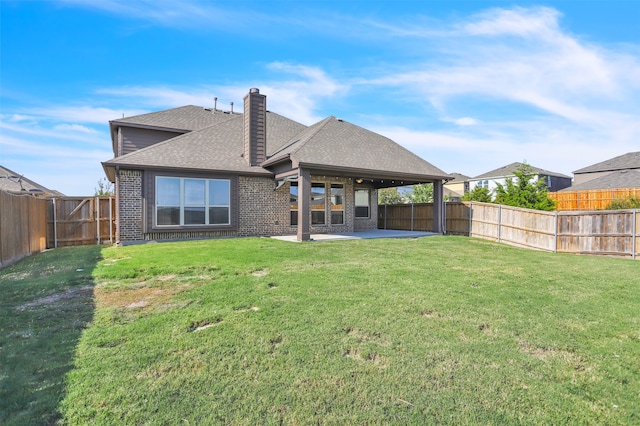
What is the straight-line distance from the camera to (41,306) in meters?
4.72

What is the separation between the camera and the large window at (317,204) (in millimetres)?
15234

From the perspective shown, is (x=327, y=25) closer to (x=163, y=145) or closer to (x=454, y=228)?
(x=163, y=145)

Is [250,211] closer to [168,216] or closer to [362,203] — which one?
[168,216]

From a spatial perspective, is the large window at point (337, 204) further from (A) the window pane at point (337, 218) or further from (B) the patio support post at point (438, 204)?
(B) the patio support post at point (438, 204)

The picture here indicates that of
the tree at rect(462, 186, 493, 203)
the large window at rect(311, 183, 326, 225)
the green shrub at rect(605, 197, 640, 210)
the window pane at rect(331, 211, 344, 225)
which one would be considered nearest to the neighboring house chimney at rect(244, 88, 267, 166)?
the large window at rect(311, 183, 326, 225)

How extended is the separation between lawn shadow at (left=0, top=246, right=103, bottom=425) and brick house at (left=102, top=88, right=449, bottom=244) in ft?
16.7

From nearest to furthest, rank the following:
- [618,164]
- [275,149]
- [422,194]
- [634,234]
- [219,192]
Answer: [634,234] → [219,192] → [275,149] → [422,194] → [618,164]

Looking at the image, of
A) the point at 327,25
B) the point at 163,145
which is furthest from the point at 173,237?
the point at 327,25

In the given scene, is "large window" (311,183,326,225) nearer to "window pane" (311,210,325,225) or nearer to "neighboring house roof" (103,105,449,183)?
"window pane" (311,210,325,225)

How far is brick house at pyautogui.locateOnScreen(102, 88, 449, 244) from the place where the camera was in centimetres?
1194

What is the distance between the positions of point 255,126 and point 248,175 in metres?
2.18

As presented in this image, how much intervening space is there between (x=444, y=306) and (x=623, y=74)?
558 inches

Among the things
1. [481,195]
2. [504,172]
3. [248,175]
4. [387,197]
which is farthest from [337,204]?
[504,172]

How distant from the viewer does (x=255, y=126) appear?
14109 millimetres
